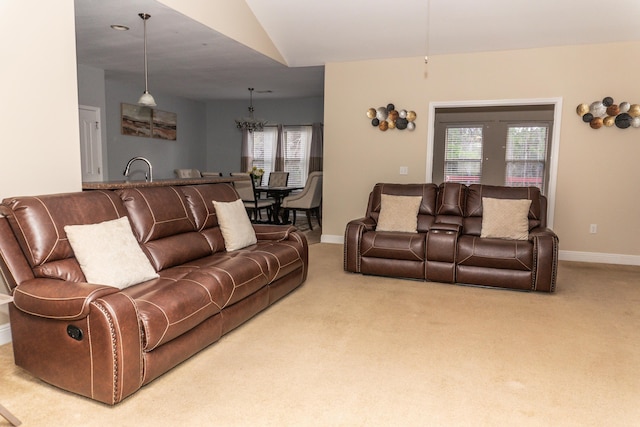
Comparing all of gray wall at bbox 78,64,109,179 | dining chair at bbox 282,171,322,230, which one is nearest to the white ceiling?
gray wall at bbox 78,64,109,179

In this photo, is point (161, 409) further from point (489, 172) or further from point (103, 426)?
point (489, 172)

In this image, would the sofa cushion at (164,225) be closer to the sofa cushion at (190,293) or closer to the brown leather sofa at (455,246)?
the sofa cushion at (190,293)

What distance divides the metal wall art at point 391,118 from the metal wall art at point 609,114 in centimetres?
197

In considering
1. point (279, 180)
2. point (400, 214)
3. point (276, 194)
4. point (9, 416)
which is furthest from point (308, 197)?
point (9, 416)

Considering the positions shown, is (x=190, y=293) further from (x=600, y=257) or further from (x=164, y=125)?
(x=164, y=125)

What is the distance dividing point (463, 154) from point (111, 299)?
830 cm

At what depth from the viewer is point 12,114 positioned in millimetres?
2848

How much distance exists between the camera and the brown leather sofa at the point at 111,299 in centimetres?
215

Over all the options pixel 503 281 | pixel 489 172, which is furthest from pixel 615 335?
pixel 489 172

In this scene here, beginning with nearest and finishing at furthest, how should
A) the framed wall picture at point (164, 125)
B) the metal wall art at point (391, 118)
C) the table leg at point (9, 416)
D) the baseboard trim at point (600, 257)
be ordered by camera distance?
the table leg at point (9, 416), the baseboard trim at point (600, 257), the metal wall art at point (391, 118), the framed wall picture at point (164, 125)

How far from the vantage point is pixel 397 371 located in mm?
2623

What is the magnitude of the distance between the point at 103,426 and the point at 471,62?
5.46m

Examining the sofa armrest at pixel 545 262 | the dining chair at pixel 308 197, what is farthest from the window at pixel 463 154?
the sofa armrest at pixel 545 262

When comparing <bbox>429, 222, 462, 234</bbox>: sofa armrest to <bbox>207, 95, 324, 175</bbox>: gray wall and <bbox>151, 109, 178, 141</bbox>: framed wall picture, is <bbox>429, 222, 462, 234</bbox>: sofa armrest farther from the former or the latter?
<bbox>151, 109, 178, 141</bbox>: framed wall picture
